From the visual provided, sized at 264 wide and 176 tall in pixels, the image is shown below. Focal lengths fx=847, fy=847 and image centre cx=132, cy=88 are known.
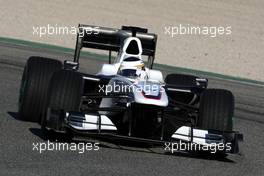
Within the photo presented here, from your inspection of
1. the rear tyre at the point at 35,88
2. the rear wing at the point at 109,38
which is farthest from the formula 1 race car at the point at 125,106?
the rear wing at the point at 109,38

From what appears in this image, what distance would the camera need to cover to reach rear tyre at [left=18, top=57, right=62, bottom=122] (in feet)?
34.5

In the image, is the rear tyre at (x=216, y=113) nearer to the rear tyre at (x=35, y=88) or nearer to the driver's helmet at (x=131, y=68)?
the driver's helmet at (x=131, y=68)

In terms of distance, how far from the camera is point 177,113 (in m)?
10.9

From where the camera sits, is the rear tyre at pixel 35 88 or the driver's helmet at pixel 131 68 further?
the driver's helmet at pixel 131 68

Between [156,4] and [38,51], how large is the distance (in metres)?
8.53

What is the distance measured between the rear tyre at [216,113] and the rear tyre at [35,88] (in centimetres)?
199

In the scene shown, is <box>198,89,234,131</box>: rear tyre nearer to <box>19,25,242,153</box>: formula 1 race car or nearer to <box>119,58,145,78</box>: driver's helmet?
<box>19,25,242,153</box>: formula 1 race car

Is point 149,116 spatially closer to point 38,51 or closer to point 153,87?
point 153,87

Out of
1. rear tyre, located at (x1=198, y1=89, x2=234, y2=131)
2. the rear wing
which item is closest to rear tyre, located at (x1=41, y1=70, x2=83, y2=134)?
rear tyre, located at (x1=198, y1=89, x2=234, y2=131)

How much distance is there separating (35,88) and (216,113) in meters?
2.28

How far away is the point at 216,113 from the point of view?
32.7ft

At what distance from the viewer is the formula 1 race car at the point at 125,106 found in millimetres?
9453

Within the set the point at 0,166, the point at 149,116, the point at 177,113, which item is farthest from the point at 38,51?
the point at 0,166

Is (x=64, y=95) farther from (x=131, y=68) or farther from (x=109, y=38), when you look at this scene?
(x=109, y=38)
